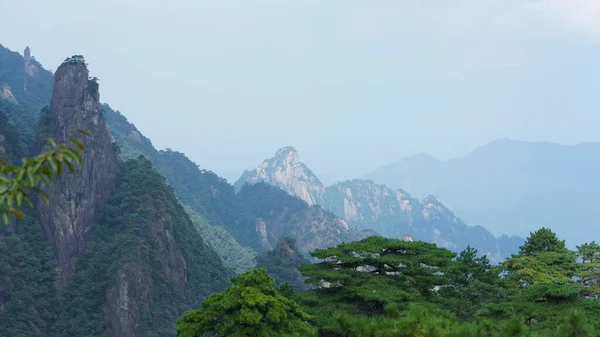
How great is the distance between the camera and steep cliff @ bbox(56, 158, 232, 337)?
59.9 meters

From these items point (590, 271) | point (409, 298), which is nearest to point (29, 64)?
point (409, 298)

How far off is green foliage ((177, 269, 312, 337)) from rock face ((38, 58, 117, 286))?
4834 centimetres

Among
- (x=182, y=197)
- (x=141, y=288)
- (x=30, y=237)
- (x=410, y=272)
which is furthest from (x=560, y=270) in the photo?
(x=182, y=197)

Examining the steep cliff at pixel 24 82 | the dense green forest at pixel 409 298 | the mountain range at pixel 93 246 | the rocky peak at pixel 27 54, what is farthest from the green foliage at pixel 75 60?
the rocky peak at pixel 27 54

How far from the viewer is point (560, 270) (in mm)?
31938

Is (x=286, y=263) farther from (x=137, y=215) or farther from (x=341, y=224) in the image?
(x=341, y=224)

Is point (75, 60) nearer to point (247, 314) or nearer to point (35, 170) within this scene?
point (247, 314)

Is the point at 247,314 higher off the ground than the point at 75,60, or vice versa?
the point at 75,60


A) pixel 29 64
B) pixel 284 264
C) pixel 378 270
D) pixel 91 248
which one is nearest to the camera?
pixel 378 270

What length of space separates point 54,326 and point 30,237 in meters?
11.2

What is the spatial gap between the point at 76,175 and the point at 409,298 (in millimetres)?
53585

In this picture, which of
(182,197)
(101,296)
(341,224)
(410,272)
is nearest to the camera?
(410,272)

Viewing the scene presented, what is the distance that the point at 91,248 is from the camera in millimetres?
65125

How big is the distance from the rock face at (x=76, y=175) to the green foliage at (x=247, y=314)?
159 feet
